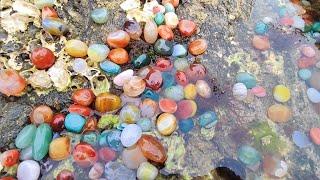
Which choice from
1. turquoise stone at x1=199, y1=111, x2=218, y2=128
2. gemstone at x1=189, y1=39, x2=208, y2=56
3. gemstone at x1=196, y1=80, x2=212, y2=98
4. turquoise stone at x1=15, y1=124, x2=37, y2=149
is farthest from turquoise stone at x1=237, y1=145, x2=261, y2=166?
turquoise stone at x1=15, y1=124, x2=37, y2=149

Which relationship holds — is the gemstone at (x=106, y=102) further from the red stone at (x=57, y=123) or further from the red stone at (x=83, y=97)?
the red stone at (x=57, y=123)

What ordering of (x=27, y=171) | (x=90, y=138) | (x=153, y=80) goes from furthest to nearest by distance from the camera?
(x=153, y=80) → (x=90, y=138) → (x=27, y=171)

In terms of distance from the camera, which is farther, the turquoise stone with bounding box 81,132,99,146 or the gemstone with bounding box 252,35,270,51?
the gemstone with bounding box 252,35,270,51

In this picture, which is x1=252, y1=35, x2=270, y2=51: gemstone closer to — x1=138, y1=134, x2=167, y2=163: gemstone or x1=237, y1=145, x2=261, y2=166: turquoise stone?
x1=237, y1=145, x2=261, y2=166: turquoise stone

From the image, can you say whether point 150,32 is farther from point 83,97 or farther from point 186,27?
point 83,97

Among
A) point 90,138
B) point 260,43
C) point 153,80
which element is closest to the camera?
point 90,138

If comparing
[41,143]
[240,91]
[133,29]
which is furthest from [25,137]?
[240,91]
